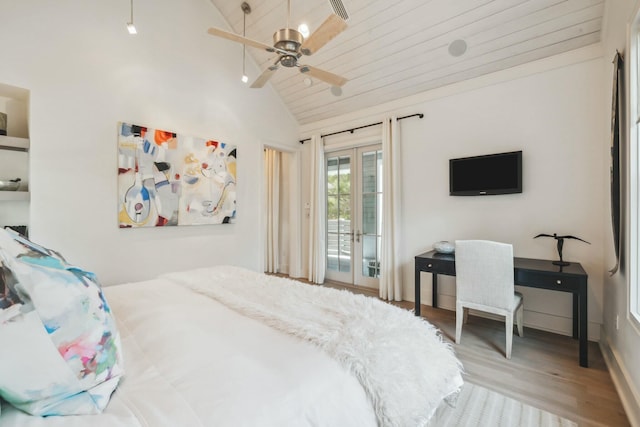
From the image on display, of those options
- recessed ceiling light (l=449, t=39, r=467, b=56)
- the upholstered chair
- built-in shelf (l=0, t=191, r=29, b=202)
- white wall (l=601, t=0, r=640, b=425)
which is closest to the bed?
white wall (l=601, t=0, r=640, b=425)

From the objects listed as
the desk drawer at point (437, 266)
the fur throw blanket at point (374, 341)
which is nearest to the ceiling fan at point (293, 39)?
the fur throw blanket at point (374, 341)

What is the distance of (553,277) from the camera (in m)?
2.42

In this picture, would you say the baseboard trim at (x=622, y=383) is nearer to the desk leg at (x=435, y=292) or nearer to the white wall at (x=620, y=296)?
the white wall at (x=620, y=296)

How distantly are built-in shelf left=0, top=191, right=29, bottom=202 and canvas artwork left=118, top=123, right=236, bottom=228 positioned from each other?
68 centimetres

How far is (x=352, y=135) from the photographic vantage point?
14.6ft

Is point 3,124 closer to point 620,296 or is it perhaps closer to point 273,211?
point 273,211

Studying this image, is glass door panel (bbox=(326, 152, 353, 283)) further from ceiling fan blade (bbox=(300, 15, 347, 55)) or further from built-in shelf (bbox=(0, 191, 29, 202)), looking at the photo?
built-in shelf (bbox=(0, 191, 29, 202))

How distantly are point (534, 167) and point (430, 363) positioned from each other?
108 inches

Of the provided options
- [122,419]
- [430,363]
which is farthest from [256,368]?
[430,363]

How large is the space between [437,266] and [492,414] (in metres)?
1.42

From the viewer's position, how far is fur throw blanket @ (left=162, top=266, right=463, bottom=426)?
101cm

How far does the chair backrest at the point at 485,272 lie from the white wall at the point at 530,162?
829 millimetres

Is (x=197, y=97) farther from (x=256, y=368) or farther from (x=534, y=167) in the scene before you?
(x=534, y=167)

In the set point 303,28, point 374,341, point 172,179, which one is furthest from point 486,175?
point 172,179
